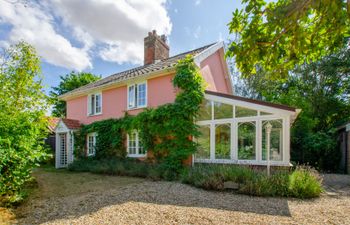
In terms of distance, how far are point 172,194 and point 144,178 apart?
3.88 m

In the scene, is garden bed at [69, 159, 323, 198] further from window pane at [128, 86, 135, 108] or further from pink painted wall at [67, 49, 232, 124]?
window pane at [128, 86, 135, 108]

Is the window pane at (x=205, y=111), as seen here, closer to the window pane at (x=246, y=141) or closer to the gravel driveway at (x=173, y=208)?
the window pane at (x=246, y=141)

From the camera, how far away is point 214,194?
7039 millimetres

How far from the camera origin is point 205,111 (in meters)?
11.0

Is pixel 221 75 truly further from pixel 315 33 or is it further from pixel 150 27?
pixel 315 33

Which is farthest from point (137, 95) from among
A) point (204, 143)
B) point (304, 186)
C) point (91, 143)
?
point (304, 186)

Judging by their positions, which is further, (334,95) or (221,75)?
(334,95)

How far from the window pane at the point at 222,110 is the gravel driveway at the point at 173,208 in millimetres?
4068

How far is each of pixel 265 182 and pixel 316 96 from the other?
17583 mm

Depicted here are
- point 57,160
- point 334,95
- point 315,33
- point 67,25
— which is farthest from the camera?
point 334,95

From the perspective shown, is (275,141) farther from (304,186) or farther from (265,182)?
(265,182)

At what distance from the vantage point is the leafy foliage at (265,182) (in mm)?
6945

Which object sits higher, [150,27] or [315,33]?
[150,27]

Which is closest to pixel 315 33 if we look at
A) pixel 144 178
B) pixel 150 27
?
pixel 144 178
